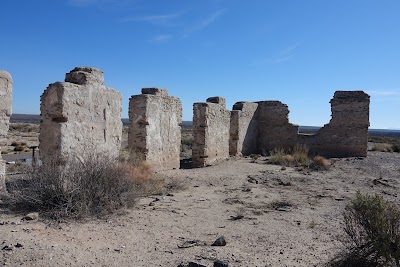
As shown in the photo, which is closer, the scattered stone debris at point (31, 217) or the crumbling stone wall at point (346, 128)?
the scattered stone debris at point (31, 217)

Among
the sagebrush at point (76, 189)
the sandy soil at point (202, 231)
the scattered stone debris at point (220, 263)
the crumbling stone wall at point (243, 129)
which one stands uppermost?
the crumbling stone wall at point (243, 129)

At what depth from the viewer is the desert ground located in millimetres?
4086

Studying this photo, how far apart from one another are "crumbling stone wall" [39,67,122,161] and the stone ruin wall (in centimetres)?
76

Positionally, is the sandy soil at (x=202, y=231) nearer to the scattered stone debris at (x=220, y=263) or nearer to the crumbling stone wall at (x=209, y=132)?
the scattered stone debris at (x=220, y=263)

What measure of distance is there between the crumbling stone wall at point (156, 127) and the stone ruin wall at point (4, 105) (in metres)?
3.84

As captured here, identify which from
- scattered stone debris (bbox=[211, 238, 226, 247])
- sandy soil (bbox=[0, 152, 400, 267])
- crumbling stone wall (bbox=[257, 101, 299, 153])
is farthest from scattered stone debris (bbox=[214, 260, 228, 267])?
crumbling stone wall (bbox=[257, 101, 299, 153])

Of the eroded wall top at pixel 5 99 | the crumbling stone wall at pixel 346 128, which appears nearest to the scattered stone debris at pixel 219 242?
the eroded wall top at pixel 5 99

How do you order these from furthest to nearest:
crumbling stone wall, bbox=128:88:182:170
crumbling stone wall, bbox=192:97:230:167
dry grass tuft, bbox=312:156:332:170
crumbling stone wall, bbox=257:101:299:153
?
crumbling stone wall, bbox=257:101:299:153 → crumbling stone wall, bbox=192:97:230:167 → dry grass tuft, bbox=312:156:332:170 → crumbling stone wall, bbox=128:88:182:170

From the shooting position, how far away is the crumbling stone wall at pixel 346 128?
16.5 m

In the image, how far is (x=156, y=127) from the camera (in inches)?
412

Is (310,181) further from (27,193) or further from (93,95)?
(27,193)

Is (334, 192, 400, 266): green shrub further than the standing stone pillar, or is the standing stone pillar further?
the standing stone pillar

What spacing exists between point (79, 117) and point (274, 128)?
12.3 meters

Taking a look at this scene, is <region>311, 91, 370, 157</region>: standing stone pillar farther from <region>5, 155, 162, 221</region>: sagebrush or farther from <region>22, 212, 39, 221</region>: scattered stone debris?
<region>22, 212, 39, 221</region>: scattered stone debris
